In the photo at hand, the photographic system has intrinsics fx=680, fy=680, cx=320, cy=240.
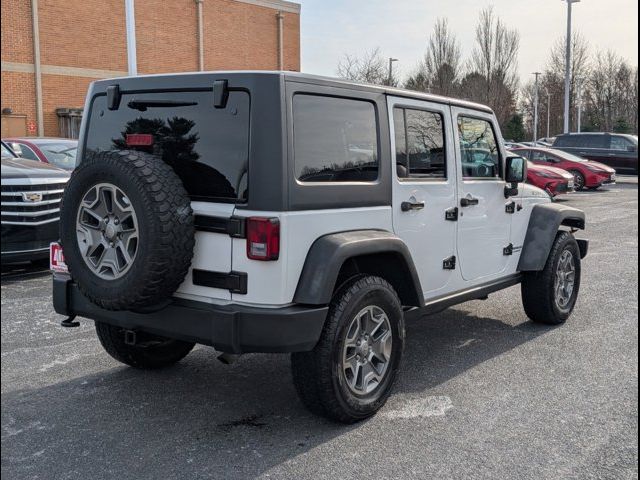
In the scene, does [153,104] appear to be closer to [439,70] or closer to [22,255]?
[22,255]

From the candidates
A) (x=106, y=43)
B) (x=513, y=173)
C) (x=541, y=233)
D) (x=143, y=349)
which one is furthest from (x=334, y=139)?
(x=106, y=43)

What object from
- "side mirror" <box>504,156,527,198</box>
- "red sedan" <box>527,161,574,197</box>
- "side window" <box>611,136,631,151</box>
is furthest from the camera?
"side window" <box>611,136,631,151</box>

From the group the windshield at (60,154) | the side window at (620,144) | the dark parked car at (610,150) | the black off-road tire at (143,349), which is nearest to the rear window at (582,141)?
the dark parked car at (610,150)

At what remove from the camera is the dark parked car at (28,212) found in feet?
24.0

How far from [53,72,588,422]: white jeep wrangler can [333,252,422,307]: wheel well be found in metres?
0.01

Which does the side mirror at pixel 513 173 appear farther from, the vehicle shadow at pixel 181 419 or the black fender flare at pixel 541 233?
the vehicle shadow at pixel 181 419

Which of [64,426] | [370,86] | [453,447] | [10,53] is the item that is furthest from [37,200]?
[10,53]

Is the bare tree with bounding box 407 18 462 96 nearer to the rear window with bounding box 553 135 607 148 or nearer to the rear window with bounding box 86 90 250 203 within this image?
the rear window with bounding box 553 135 607 148

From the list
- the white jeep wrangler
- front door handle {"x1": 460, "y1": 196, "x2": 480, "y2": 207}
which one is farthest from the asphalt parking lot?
front door handle {"x1": 460, "y1": 196, "x2": 480, "y2": 207}

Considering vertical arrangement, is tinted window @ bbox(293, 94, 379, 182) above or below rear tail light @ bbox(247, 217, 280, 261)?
above

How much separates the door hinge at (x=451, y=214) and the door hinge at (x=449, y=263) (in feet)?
0.91

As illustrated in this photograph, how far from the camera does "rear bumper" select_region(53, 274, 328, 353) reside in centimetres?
347

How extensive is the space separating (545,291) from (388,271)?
7.17ft

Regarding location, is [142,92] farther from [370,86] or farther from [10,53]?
[10,53]
